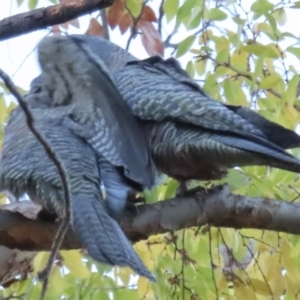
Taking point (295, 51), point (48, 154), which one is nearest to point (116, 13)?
point (295, 51)

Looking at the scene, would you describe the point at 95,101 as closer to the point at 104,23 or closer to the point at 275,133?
the point at 275,133

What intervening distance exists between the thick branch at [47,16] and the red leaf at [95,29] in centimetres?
123

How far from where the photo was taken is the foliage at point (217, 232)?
6.77 feet

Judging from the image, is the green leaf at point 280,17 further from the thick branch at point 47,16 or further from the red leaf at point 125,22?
the thick branch at point 47,16

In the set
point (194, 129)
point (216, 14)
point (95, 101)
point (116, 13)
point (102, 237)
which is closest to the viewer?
point (102, 237)

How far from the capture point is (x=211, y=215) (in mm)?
1822

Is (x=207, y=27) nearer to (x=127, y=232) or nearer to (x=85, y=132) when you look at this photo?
(x=85, y=132)

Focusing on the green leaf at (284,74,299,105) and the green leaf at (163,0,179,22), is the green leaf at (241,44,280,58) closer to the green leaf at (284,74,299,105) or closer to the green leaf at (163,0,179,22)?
the green leaf at (284,74,299,105)

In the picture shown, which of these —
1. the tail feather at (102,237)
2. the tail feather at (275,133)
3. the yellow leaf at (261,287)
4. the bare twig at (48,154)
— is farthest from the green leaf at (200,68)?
the bare twig at (48,154)

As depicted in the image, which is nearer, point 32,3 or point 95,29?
point 32,3

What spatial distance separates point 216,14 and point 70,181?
0.83m

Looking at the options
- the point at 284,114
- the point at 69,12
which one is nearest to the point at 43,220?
the point at 69,12

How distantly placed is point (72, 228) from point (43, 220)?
74mm

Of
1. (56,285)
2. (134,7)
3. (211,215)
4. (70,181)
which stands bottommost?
(56,285)
